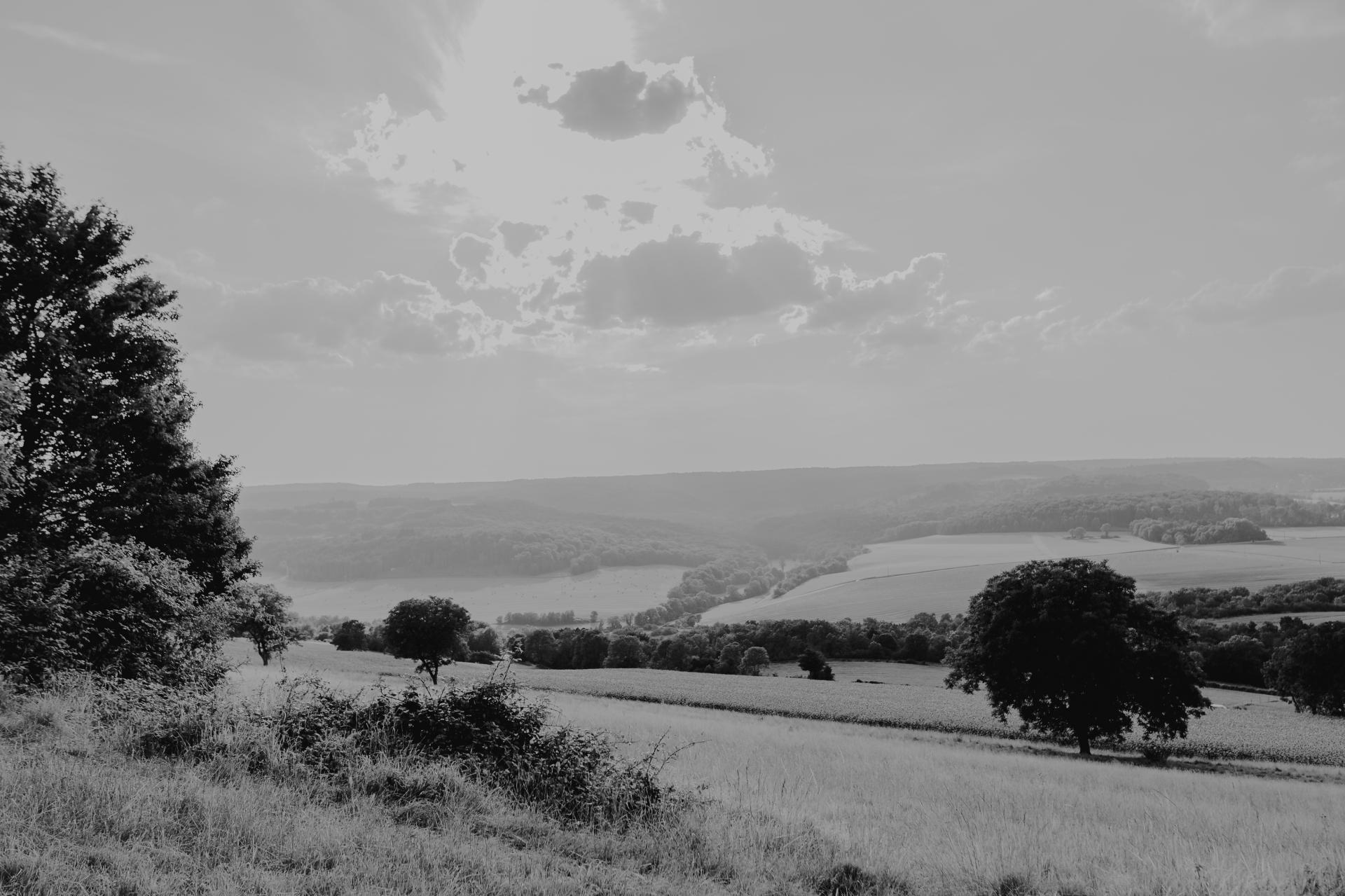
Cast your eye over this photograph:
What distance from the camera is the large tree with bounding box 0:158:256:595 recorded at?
17.0 meters

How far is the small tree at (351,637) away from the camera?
8496 cm

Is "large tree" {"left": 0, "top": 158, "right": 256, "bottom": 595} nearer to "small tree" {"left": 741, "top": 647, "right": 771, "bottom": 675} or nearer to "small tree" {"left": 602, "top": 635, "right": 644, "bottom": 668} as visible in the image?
"small tree" {"left": 741, "top": 647, "right": 771, "bottom": 675}

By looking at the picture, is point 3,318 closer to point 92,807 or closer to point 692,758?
point 92,807

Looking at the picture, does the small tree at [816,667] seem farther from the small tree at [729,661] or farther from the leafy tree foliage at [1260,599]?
the leafy tree foliage at [1260,599]

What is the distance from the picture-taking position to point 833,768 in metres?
17.9

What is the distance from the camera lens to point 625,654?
89.8 metres

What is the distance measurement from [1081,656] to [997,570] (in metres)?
114

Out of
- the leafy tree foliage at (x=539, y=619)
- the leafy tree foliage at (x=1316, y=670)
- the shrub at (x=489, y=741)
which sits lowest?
the leafy tree foliage at (x=539, y=619)

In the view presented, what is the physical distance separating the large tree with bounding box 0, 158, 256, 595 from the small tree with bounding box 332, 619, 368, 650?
228 ft

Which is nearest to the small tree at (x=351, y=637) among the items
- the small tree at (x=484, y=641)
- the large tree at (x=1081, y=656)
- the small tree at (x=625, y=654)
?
the small tree at (x=484, y=641)

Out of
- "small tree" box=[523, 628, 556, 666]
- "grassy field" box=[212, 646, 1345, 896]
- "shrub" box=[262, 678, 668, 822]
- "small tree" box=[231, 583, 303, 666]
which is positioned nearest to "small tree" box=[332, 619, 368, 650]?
"small tree" box=[523, 628, 556, 666]

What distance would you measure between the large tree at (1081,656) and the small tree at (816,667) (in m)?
38.8

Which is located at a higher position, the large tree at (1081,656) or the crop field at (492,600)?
the large tree at (1081,656)

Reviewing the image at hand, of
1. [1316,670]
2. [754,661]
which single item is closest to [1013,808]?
[1316,670]
